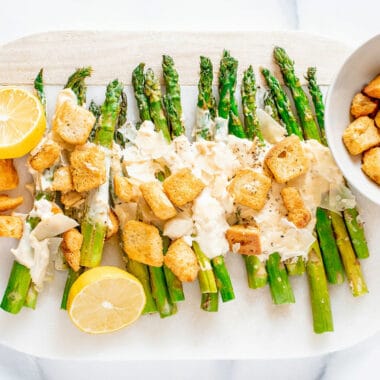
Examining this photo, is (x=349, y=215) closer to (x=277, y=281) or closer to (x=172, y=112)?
(x=277, y=281)

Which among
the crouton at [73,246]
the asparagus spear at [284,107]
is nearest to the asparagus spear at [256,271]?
the asparagus spear at [284,107]

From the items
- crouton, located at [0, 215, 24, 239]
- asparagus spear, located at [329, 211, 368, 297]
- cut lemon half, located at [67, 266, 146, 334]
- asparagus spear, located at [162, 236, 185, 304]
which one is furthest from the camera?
asparagus spear, located at [329, 211, 368, 297]

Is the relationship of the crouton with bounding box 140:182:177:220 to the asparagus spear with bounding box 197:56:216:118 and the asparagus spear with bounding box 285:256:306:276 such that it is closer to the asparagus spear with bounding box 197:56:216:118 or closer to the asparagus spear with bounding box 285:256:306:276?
the asparagus spear with bounding box 197:56:216:118

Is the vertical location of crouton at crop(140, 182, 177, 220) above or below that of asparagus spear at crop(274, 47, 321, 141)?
below

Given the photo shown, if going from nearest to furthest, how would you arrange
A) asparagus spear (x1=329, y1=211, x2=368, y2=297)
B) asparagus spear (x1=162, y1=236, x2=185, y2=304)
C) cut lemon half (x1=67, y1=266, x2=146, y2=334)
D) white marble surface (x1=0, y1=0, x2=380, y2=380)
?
cut lemon half (x1=67, y1=266, x2=146, y2=334), asparagus spear (x1=162, y1=236, x2=185, y2=304), asparagus spear (x1=329, y1=211, x2=368, y2=297), white marble surface (x1=0, y1=0, x2=380, y2=380)

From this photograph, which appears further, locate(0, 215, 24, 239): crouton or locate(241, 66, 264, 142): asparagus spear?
locate(241, 66, 264, 142): asparagus spear

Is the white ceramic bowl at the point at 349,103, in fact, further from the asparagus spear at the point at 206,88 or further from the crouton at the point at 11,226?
the crouton at the point at 11,226

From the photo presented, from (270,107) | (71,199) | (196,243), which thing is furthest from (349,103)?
(71,199)

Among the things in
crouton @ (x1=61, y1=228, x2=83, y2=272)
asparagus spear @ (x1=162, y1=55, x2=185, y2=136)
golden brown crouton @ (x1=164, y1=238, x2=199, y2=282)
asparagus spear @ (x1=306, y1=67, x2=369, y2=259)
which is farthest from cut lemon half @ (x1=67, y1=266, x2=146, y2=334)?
asparagus spear @ (x1=306, y1=67, x2=369, y2=259)
